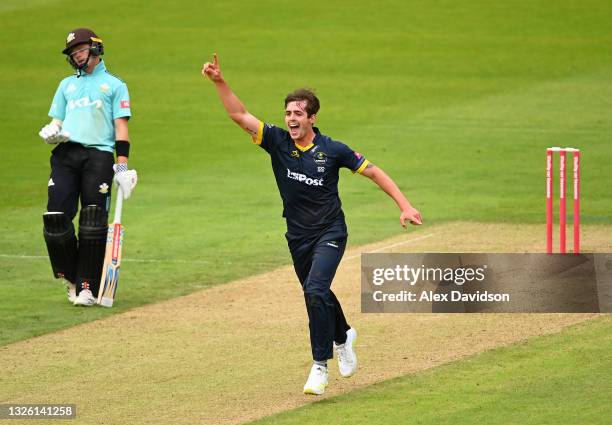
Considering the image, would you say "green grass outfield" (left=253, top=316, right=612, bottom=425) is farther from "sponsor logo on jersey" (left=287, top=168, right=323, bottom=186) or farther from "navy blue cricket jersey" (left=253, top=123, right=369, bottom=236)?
"sponsor logo on jersey" (left=287, top=168, right=323, bottom=186)

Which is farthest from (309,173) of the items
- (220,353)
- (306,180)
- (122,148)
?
(122,148)

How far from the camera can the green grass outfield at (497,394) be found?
364 inches

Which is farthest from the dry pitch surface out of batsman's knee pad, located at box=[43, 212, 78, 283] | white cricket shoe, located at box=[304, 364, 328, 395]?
batsman's knee pad, located at box=[43, 212, 78, 283]

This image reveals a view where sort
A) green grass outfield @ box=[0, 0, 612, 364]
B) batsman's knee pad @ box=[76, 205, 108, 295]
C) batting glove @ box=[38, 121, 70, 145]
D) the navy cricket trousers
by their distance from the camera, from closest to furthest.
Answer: the navy cricket trousers, batting glove @ box=[38, 121, 70, 145], batsman's knee pad @ box=[76, 205, 108, 295], green grass outfield @ box=[0, 0, 612, 364]

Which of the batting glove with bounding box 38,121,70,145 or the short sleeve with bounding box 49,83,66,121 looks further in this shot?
the short sleeve with bounding box 49,83,66,121

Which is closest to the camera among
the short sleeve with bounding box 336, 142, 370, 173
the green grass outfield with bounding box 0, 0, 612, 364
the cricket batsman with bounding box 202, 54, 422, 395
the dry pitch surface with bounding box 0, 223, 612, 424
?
the dry pitch surface with bounding box 0, 223, 612, 424

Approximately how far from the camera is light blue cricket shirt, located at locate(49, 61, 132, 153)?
13391 millimetres

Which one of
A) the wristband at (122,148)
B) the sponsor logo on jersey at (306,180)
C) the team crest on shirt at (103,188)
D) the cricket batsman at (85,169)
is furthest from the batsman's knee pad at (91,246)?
the sponsor logo on jersey at (306,180)

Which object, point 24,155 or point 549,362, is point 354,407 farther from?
point 24,155

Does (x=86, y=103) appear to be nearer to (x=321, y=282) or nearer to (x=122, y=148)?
(x=122, y=148)

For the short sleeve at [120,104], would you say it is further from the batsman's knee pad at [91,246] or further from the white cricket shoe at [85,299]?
the white cricket shoe at [85,299]

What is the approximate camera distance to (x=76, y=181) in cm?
1348

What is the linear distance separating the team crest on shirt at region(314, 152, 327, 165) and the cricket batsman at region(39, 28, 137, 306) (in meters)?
3.54

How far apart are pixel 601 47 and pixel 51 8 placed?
13.1 metres
